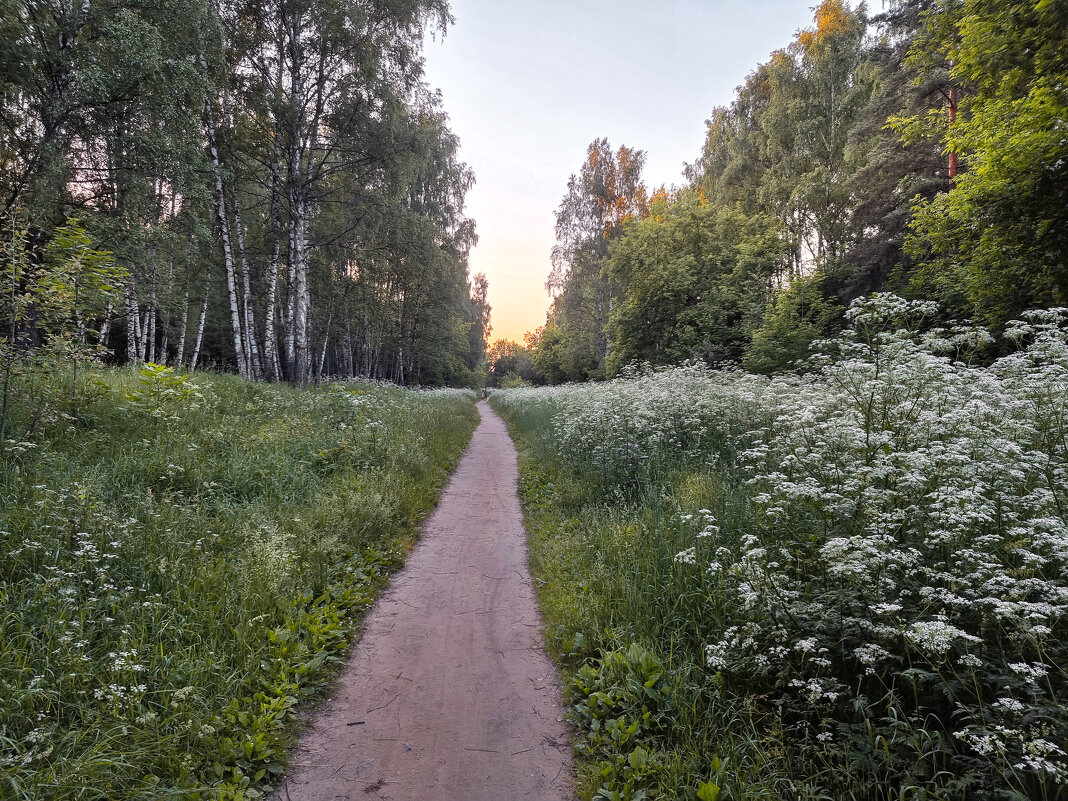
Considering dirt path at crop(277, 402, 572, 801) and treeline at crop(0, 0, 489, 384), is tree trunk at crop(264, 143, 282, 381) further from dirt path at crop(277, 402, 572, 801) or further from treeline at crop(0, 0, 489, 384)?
dirt path at crop(277, 402, 572, 801)

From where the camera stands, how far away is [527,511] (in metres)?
7.24

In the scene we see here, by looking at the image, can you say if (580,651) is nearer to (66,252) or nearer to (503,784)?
(503,784)

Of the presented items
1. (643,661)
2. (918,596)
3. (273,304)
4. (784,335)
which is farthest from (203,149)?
(784,335)

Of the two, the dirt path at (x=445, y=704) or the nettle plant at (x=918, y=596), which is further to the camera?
the dirt path at (x=445, y=704)

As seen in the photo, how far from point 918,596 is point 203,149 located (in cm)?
1624

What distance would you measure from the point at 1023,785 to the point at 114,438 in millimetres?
8330

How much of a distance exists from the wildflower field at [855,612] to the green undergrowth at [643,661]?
0.05ft

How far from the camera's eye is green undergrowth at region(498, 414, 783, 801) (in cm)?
231

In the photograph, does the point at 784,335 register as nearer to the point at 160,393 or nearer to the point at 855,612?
the point at 855,612

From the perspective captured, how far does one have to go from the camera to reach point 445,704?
3006mm

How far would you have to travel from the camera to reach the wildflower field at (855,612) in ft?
6.31

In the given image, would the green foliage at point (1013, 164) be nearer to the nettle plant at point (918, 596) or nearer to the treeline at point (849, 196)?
the treeline at point (849, 196)

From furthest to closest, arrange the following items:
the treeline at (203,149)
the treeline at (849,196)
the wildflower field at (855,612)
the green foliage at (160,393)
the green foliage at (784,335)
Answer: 1. the green foliage at (784,335)
2. the treeline at (849,196)
3. the treeline at (203,149)
4. the green foliage at (160,393)
5. the wildflower field at (855,612)

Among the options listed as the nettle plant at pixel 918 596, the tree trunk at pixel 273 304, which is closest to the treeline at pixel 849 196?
the nettle plant at pixel 918 596
